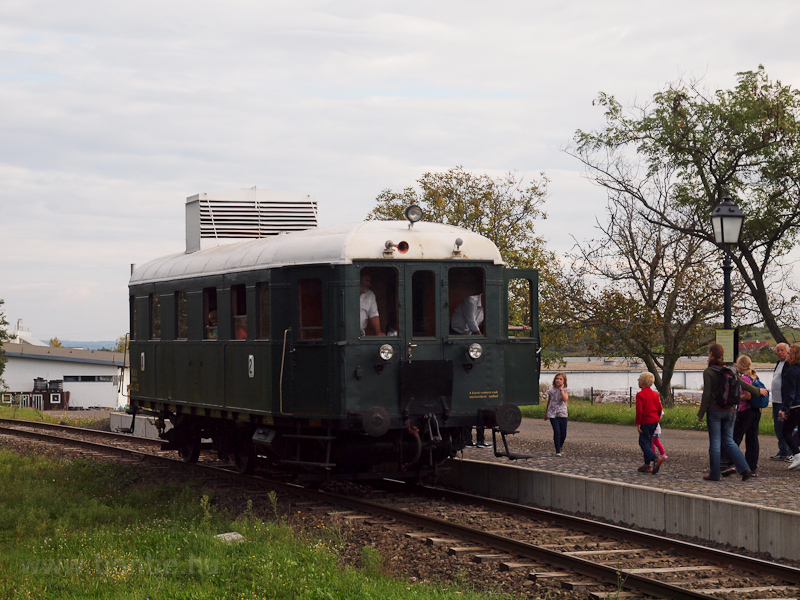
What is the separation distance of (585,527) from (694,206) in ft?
65.0

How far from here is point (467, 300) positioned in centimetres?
1334

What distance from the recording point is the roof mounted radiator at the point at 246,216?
56.6 feet

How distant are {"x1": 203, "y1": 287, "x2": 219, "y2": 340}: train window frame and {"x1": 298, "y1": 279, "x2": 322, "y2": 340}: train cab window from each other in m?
2.51

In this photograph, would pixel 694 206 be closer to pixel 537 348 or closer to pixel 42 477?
pixel 537 348

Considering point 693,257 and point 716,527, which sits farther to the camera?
point 693,257

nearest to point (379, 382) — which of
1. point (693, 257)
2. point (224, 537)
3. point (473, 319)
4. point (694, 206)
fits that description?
point (473, 319)

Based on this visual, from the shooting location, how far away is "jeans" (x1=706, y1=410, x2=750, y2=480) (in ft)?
43.9

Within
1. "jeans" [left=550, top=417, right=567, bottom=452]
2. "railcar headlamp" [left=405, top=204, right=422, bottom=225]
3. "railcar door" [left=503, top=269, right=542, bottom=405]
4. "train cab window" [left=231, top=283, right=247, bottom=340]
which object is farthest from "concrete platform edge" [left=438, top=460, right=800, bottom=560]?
"train cab window" [left=231, top=283, right=247, bottom=340]

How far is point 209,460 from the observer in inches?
743

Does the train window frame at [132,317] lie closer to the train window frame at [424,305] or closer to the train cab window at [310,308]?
the train cab window at [310,308]

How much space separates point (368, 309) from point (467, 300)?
1.41m

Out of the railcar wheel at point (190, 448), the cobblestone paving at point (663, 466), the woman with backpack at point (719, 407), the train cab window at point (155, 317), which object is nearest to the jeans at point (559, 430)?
the cobblestone paving at point (663, 466)

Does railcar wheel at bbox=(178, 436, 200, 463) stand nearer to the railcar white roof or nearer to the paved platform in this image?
the railcar white roof

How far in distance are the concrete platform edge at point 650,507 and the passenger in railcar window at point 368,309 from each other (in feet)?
8.94
